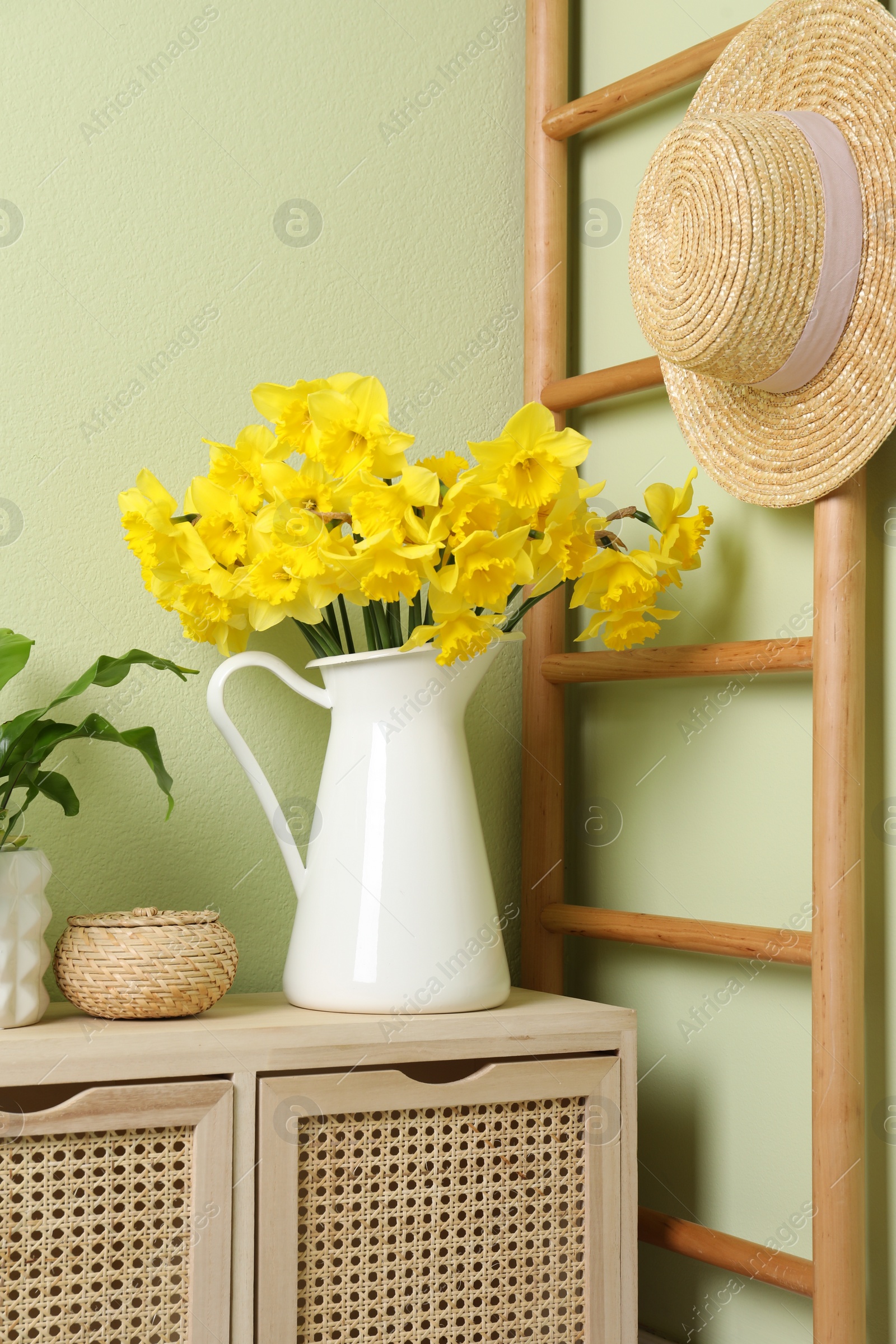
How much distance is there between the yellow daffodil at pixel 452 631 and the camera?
95 cm

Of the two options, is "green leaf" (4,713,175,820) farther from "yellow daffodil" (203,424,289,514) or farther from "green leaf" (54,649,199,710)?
Result: "yellow daffodil" (203,424,289,514)

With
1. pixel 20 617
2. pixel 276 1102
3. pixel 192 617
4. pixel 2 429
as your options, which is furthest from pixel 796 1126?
pixel 2 429

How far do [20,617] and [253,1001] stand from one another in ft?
1.31

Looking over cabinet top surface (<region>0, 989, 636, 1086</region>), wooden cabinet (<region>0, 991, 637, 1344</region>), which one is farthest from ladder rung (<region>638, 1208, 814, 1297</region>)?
cabinet top surface (<region>0, 989, 636, 1086</region>)

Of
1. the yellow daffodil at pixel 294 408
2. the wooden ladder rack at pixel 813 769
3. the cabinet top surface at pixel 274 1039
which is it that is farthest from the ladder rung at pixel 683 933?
the yellow daffodil at pixel 294 408

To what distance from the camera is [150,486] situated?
1025 mm

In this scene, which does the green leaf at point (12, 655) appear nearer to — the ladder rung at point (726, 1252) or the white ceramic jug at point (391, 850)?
the white ceramic jug at point (391, 850)

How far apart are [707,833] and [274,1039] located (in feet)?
1.52

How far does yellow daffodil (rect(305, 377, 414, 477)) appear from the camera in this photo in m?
0.94

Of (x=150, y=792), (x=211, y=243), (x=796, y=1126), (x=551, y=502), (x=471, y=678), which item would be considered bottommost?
(x=796, y=1126)

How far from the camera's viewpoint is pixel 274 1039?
0.89 meters

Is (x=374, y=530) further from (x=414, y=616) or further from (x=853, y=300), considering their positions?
(x=853, y=300)

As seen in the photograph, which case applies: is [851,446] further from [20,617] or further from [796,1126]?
[20,617]

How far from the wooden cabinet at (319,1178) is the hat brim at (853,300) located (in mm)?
473
